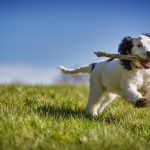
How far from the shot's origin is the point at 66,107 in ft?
29.0

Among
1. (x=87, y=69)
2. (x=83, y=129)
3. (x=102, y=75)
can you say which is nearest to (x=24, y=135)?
(x=83, y=129)

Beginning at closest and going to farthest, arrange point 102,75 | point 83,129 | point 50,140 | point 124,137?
point 50,140, point 124,137, point 83,129, point 102,75

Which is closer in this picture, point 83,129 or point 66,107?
point 83,129

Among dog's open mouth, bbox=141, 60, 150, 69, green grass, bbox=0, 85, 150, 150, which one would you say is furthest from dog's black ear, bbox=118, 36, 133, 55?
green grass, bbox=0, 85, 150, 150

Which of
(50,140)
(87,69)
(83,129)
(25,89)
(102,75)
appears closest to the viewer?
(50,140)

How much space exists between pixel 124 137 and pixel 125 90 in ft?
8.10

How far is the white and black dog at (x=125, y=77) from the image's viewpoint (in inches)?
296

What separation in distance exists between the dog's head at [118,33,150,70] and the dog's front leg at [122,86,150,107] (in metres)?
0.36

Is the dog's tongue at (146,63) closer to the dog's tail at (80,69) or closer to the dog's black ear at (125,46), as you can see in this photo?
the dog's black ear at (125,46)

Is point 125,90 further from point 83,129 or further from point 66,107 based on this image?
point 83,129

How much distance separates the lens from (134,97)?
7426mm

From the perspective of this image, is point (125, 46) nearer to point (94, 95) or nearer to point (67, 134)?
point (94, 95)

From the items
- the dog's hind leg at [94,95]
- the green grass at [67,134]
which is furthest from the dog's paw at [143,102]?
the dog's hind leg at [94,95]

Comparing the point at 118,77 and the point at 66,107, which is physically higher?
the point at 118,77
